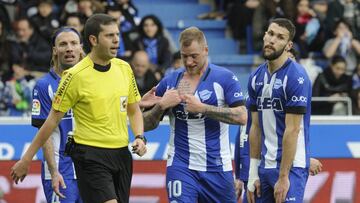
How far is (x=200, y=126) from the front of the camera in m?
9.84

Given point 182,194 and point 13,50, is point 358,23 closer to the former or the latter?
point 13,50

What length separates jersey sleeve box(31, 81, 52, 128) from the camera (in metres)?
10.1

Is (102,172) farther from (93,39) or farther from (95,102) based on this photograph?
(93,39)

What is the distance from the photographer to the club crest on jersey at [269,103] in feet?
30.7

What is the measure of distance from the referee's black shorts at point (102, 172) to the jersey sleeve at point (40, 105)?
3.49 feet

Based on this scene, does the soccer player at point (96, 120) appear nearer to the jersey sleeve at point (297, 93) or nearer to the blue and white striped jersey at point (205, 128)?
the blue and white striped jersey at point (205, 128)

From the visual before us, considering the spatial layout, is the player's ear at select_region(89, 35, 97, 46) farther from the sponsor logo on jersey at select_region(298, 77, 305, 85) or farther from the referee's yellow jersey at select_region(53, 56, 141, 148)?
the sponsor logo on jersey at select_region(298, 77, 305, 85)

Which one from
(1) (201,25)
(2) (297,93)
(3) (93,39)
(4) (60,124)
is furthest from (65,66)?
(1) (201,25)

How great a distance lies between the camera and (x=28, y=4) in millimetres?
17219

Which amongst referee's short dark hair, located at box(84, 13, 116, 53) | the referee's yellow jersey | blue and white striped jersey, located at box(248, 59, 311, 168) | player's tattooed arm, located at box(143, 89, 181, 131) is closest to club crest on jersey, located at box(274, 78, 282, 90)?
blue and white striped jersey, located at box(248, 59, 311, 168)

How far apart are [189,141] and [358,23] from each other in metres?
8.84

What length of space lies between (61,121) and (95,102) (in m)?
1.22

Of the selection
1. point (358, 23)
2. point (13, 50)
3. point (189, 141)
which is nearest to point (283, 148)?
point (189, 141)

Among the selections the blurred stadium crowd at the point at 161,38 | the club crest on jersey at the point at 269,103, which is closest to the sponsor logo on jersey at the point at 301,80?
the club crest on jersey at the point at 269,103
